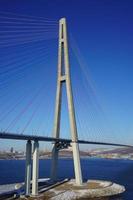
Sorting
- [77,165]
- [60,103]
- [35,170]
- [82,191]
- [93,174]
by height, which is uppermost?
[60,103]

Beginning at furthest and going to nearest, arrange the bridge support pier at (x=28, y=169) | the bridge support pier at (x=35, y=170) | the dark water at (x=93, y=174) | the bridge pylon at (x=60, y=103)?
1. the dark water at (x=93, y=174)
2. the bridge pylon at (x=60, y=103)
3. the bridge support pier at (x=35, y=170)
4. the bridge support pier at (x=28, y=169)

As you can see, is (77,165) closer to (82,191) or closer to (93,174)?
(82,191)

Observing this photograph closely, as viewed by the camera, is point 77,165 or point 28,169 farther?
point 77,165

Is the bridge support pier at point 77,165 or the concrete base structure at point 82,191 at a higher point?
the bridge support pier at point 77,165

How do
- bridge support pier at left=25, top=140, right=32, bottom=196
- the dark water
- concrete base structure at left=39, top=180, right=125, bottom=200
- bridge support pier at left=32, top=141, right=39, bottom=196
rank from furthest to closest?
the dark water, bridge support pier at left=32, top=141, right=39, bottom=196, bridge support pier at left=25, top=140, right=32, bottom=196, concrete base structure at left=39, top=180, right=125, bottom=200

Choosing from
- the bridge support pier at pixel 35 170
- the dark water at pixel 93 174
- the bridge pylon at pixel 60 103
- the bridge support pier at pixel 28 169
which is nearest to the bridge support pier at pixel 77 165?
the bridge pylon at pixel 60 103

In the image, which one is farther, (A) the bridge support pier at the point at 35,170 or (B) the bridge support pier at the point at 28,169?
(A) the bridge support pier at the point at 35,170

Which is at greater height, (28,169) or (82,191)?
(28,169)

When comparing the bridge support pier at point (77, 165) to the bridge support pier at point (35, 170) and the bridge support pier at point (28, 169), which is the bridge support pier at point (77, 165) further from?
the bridge support pier at point (28, 169)

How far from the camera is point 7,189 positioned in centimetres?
3256

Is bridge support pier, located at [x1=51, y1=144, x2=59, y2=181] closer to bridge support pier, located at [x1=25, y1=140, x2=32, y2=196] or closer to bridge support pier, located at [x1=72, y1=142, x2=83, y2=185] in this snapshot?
bridge support pier, located at [x1=72, y1=142, x2=83, y2=185]

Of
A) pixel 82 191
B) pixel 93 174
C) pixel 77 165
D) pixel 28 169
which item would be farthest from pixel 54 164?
pixel 93 174

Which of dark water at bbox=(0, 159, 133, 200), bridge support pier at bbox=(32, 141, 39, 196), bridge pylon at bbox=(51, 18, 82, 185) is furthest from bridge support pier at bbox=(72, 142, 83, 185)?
bridge support pier at bbox=(32, 141, 39, 196)

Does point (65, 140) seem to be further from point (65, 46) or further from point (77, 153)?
point (65, 46)
